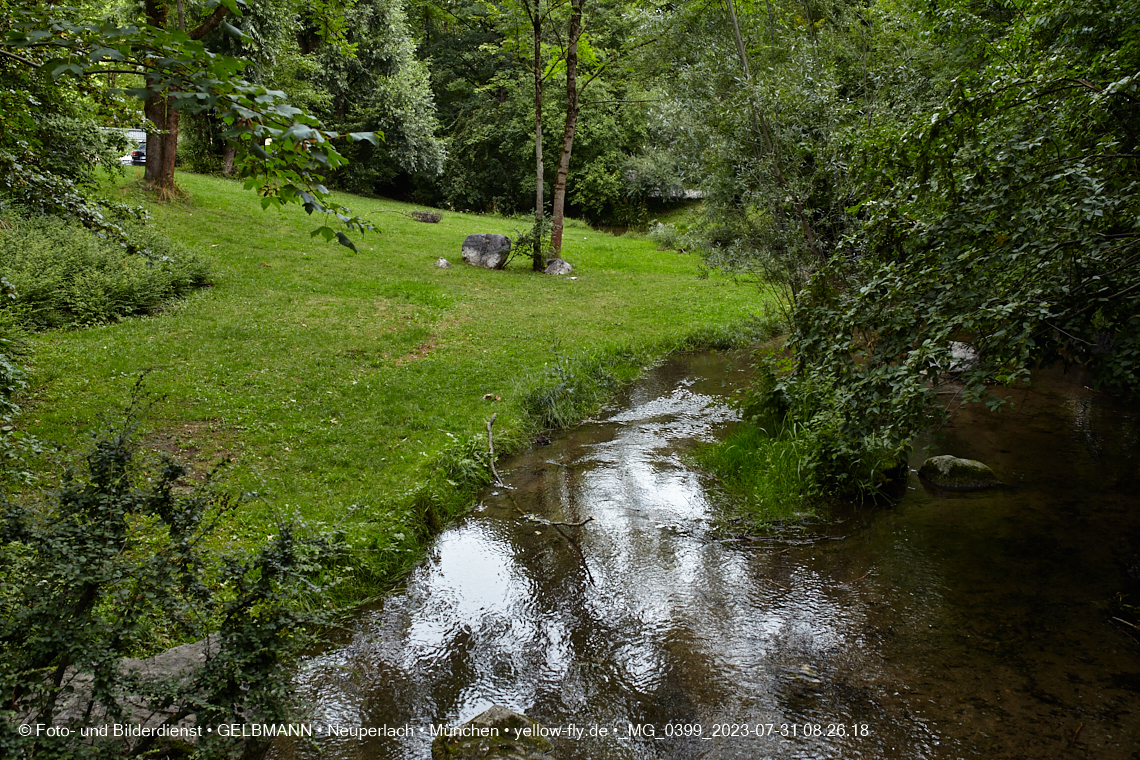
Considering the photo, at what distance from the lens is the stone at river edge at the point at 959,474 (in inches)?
291

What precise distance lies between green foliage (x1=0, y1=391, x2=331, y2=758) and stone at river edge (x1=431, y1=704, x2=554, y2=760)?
103cm

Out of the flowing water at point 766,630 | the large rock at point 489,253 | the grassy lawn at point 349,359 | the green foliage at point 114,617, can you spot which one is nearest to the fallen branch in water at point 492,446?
the grassy lawn at point 349,359

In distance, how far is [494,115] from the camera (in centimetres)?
3769

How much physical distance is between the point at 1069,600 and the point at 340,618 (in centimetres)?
603

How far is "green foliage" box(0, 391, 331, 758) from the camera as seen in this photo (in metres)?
2.84

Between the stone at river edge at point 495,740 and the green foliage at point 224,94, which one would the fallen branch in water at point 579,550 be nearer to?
the stone at river edge at point 495,740

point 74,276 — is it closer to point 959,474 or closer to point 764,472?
point 764,472

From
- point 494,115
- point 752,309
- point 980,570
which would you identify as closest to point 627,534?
point 980,570

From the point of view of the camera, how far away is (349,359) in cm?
1142

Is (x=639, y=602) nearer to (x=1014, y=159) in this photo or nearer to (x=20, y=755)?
(x=20, y=755)

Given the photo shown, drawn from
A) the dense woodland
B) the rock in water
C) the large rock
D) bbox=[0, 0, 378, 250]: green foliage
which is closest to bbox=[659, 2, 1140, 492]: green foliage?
the dense woodland

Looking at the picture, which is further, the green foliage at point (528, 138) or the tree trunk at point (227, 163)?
the green foliage at point (528, 138)

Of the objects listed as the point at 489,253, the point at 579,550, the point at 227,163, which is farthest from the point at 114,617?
the point at 227,163

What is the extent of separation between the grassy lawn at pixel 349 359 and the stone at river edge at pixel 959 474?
5.42 m
